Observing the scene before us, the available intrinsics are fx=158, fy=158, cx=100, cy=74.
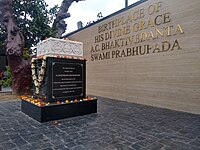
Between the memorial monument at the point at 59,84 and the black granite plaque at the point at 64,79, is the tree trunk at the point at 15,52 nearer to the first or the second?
the memorial monument at the point at 59,84

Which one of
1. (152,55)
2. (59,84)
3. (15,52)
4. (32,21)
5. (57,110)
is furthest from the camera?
(32,21)

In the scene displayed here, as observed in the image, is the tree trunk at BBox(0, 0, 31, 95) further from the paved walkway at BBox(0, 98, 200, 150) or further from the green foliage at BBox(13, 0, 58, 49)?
the paved walkway at BBox(0, 98, 200, 150)

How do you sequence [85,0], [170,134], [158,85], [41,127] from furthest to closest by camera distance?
[85,0] → [158,85] → [41,127] → [170,134]

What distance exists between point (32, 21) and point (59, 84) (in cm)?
815

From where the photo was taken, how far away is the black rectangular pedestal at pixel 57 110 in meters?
3.65

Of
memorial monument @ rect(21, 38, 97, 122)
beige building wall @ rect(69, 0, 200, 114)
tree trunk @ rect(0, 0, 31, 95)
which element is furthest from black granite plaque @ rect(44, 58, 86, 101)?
tree trunk @ rect(0, 0, 31, 95)

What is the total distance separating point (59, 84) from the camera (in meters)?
4.02

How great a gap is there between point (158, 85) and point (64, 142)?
3827mm

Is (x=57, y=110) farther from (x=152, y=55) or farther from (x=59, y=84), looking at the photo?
(x=152, y=55)

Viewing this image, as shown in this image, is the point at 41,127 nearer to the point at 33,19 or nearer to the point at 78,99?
the point at 78,99

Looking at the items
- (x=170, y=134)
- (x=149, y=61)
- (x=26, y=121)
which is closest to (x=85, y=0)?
(x=149, y=61)

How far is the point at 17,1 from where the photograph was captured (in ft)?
33.3

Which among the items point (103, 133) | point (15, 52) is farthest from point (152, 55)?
point (15, 52)

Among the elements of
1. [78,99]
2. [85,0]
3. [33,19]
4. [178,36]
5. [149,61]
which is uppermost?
[85,0]
